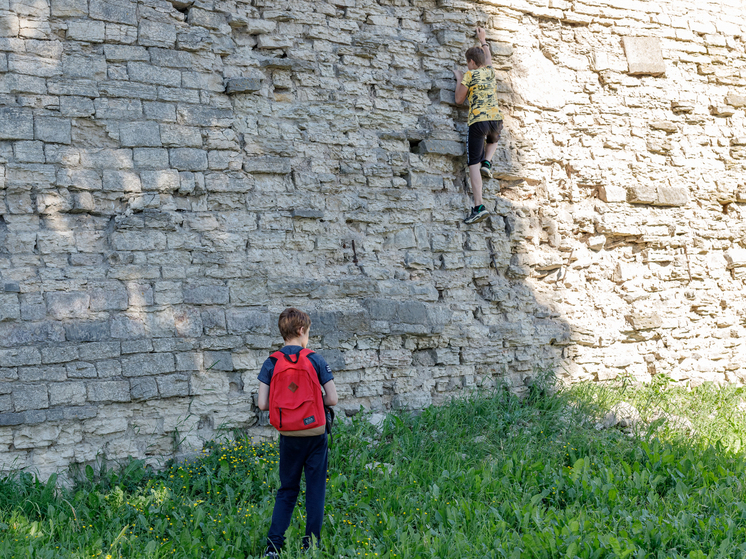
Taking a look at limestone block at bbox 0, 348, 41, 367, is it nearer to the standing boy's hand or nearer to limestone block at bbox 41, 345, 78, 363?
limestone block at bbox 41, 345, 78, 363

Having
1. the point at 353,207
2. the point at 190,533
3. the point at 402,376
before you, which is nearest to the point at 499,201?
the point at 353,207

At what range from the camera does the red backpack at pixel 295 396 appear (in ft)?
11.3

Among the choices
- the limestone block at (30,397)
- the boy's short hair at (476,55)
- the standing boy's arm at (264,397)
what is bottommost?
the limestone block at (30,397)

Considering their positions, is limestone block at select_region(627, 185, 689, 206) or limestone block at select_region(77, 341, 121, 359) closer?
limestone block at select_region(77, 341, 121, 359)

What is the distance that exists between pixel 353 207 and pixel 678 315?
382cm

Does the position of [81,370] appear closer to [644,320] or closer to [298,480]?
[298,480]

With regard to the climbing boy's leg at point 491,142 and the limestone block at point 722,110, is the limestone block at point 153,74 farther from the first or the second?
the limestone block at point 722,110

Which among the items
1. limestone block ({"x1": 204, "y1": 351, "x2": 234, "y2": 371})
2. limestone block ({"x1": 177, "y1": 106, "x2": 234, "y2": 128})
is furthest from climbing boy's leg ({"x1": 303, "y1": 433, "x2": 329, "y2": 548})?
limestone block ({"x1": 177, "y1": 106, "x2": 234, "y2": 128})

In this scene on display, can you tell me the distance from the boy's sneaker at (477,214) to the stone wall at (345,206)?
0.10 metres

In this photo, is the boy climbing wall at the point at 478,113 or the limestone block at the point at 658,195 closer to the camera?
the boy climbing wall at the point at 478,113

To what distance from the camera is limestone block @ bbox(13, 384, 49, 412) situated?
4289 mm

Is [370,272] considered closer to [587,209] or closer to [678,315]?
[587,209]

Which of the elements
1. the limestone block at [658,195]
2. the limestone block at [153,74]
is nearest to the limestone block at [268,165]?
the limestone block at [153,74]

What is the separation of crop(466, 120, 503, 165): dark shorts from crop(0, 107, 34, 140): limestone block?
11.9 feet
